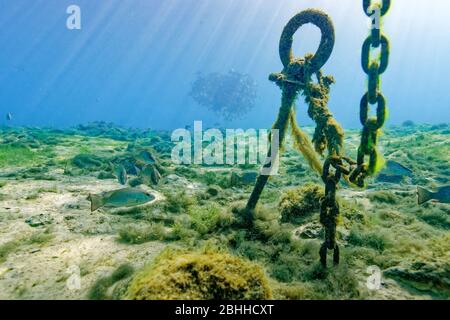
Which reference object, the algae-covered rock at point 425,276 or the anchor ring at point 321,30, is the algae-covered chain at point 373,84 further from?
the anchor ring at point 321,30

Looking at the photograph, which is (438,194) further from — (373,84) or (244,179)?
(244,179)

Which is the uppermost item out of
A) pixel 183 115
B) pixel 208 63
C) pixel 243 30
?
pixel 243 30

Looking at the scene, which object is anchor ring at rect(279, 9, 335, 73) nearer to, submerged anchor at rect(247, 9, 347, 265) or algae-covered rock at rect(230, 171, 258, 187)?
submerged anchor at rect(247, 9, 347, 265)

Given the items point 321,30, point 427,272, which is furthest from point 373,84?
point 427,272

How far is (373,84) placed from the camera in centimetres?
324

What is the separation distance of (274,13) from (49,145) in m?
123

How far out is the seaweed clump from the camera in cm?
646

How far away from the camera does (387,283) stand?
12.8 ft

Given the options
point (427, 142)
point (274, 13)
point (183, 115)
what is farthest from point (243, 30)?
point (427, 142)

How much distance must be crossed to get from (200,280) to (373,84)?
8.58 feet

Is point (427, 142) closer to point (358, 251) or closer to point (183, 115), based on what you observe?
point (358, 251)

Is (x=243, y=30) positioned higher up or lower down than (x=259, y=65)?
higher up
